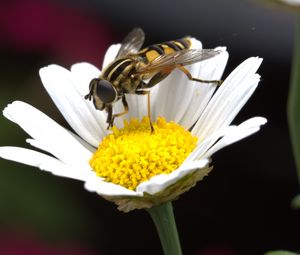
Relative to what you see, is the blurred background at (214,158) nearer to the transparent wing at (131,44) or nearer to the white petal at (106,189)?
the transparent wing at (131,44)

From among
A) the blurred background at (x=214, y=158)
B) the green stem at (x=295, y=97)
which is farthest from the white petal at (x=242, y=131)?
the blurred background at (x=214, y=158)

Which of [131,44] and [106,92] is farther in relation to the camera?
[131,44]

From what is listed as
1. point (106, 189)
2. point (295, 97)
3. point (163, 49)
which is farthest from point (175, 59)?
point (295, 97)

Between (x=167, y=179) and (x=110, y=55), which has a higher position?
(x=110, y=55)

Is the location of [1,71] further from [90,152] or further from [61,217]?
[90,152]

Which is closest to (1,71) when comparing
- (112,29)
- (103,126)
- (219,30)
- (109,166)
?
(112,29)

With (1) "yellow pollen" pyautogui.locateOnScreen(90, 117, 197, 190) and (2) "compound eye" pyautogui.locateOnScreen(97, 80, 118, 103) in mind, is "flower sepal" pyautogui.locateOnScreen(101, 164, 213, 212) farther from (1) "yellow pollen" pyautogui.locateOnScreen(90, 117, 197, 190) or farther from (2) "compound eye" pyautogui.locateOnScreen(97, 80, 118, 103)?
(2) "compound eye" pyautogui.locateOnScreen(97, 80, 118, 103)

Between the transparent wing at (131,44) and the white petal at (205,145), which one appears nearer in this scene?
the white petal at (205,145)

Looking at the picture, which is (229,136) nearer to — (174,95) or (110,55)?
(174,95)
